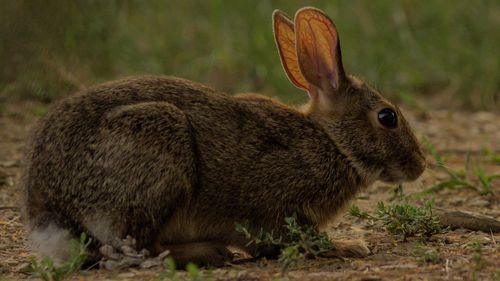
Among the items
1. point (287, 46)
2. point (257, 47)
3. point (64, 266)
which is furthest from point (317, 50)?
point (257, 47)

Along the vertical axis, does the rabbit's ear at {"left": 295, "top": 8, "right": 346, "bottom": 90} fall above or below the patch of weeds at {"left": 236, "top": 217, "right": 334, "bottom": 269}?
above

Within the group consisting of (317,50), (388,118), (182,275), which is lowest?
(182,275)

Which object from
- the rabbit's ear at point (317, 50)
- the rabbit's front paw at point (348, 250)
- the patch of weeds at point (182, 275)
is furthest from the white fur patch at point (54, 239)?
the rabbit's ear at point (317, 50)

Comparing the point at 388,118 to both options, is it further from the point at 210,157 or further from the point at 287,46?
the point at 210,157

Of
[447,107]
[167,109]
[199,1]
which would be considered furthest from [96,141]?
[199,1]

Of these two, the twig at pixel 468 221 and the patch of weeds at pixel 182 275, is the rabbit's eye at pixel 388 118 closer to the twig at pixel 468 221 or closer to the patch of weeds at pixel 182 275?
the twig at pixel 468 221

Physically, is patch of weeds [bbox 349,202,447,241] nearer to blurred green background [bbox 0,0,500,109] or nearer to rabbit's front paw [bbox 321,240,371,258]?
rabbit's front paw [bbox 321,240,371,258]

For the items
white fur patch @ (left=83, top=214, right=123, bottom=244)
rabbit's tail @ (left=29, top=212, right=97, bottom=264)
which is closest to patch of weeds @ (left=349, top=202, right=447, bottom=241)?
white fur patch @ (left=83, top=214, right=123, bottom=244)
